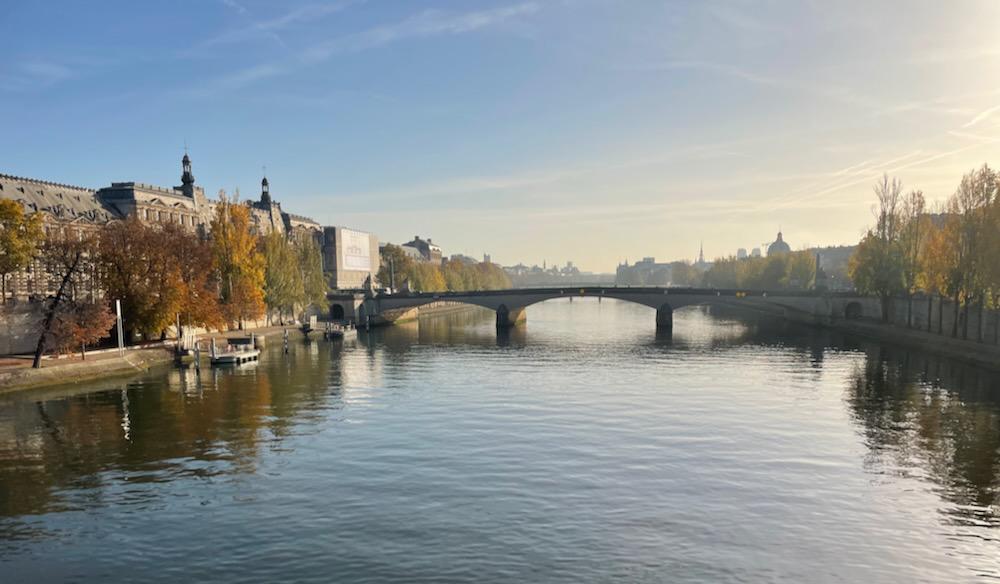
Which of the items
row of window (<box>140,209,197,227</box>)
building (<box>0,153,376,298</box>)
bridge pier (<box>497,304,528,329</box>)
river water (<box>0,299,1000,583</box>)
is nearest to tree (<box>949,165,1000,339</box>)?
river water (<box>0,299,1000,583</box>)

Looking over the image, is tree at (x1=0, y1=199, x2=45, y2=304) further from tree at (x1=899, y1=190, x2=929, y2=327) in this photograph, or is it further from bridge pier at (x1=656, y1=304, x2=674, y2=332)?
tree at (x1=899, y1=190, x2=929, y2=327)

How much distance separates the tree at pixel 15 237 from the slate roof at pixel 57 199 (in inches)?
1056

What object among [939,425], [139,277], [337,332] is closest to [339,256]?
[337,332]

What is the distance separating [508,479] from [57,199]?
9104 centimetres

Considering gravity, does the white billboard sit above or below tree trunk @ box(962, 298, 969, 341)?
above

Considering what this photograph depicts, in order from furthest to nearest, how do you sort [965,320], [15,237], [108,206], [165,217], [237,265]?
[165,217] → [108,206] → [237,265] → [965,320] → [15,237]

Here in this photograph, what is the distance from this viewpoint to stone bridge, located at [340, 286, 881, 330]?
114 meters

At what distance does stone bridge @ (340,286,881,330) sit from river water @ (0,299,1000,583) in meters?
53.9

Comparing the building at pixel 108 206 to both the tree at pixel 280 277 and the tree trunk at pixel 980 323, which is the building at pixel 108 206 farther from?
the tree trunk at pixel 980 323

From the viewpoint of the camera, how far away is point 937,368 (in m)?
65.2

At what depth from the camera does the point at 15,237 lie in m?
60.3

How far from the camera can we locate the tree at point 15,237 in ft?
198

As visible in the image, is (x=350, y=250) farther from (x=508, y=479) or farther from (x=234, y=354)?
(x=508, y=479)

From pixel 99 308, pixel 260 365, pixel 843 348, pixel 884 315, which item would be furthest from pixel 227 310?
pixel 884 315
